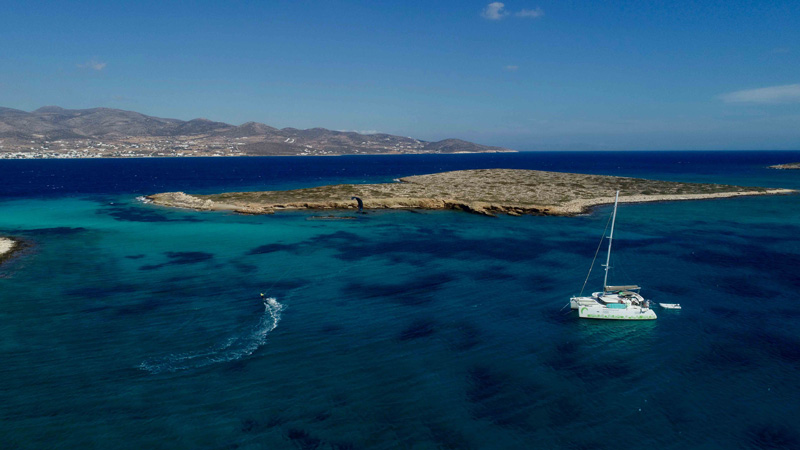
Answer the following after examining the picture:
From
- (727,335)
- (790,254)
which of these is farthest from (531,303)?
(790,254)

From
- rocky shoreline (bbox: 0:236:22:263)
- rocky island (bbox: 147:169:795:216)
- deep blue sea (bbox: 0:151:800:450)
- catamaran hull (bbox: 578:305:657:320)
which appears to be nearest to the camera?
deep blue sea (bbox: 0:151:800:450)

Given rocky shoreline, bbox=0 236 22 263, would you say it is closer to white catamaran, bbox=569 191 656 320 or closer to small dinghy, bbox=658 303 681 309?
white catamaran, bbox=569 191 656 320

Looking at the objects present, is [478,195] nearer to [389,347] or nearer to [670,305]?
[670,305]

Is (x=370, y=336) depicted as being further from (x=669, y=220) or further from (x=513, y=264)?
(x=669, y=220)

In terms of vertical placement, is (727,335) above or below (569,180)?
below

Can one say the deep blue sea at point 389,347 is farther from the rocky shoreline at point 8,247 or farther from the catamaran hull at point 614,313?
the rocky shoreline at point 8,247

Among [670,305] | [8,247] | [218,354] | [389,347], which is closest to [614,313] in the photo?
[670,305]

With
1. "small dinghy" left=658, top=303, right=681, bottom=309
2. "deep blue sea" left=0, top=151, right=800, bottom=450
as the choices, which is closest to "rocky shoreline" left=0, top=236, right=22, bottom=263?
"deep blue sea" left=0, top=151, right=800, bottom=450
